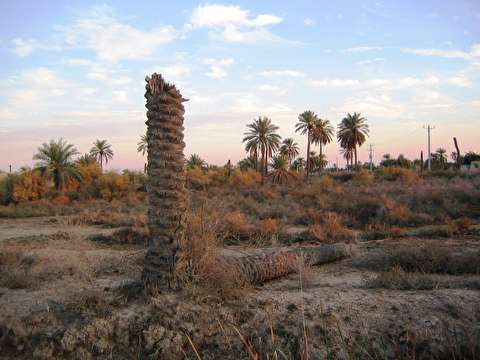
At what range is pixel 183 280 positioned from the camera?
6.02m

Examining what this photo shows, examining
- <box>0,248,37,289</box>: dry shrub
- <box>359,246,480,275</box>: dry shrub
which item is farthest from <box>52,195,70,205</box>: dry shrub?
<box>359,246,480,275</box>: dry shrub

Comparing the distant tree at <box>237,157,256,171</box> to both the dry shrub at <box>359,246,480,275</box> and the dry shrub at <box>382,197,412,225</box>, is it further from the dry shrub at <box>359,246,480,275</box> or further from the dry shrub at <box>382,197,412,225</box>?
the dry shrub at <box>359,246,480,275</box>

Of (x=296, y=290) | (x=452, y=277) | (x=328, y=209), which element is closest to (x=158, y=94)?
(x=296, y=290)

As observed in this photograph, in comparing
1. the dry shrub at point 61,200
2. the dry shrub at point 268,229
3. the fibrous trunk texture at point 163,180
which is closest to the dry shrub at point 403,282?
the fibrous trunk texture at point 163,180

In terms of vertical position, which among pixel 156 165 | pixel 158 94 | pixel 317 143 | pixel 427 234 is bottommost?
pixel 427 234

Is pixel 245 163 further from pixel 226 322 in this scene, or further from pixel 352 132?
pixel 226 322

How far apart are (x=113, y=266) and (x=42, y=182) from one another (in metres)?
32.7

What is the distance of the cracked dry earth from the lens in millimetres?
4887

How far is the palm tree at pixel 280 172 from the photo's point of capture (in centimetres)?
5194

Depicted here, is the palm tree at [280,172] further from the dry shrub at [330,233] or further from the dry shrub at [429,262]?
the dry shrub at [429,262]

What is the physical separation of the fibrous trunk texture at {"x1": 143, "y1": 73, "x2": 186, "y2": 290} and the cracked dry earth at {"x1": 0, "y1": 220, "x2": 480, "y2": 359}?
590 millimetres

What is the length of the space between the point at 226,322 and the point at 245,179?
4489 cm

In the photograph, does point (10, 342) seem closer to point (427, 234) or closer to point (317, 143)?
point (427, 234)

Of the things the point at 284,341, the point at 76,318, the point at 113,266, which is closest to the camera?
the point at 284,341
